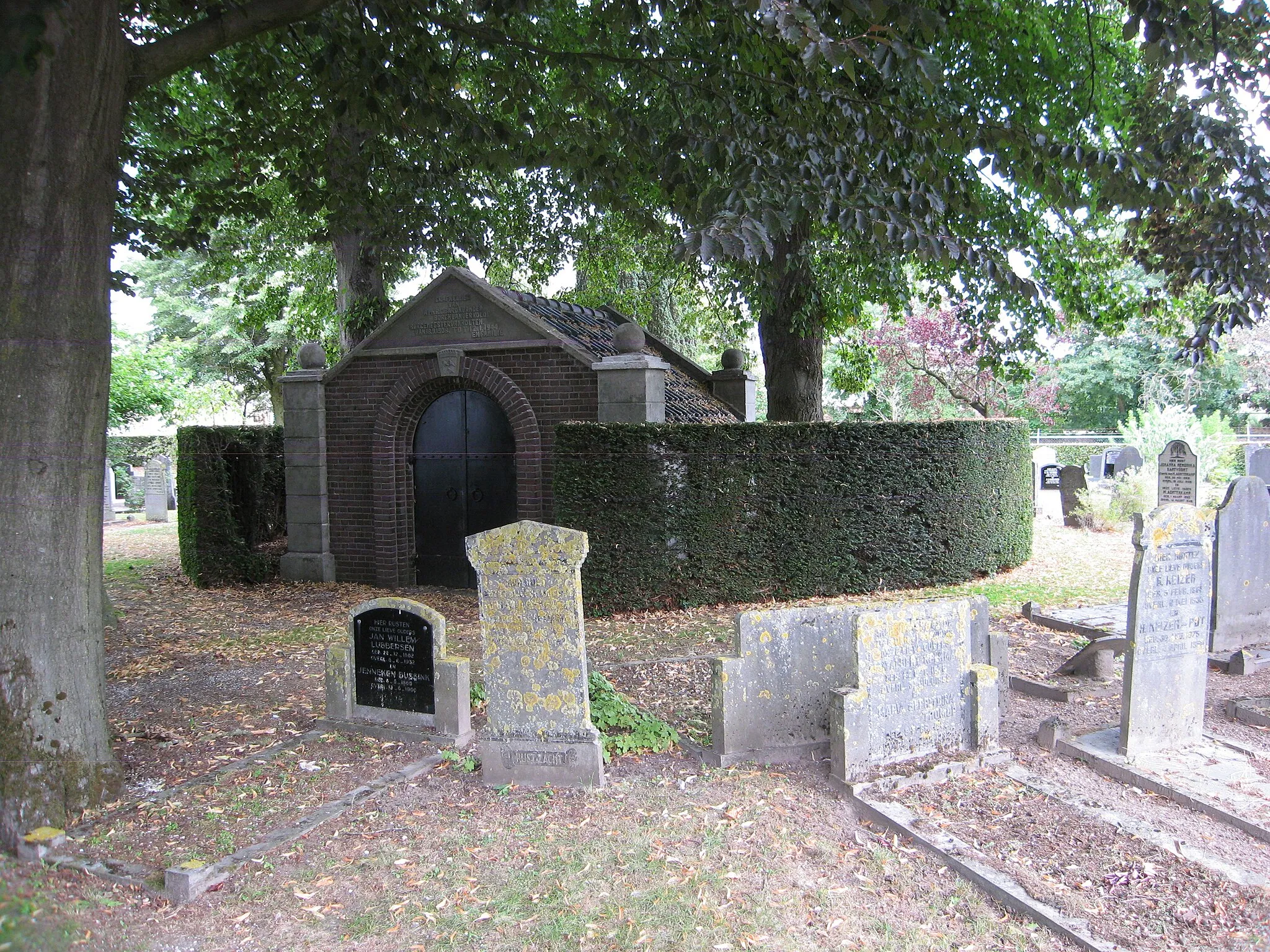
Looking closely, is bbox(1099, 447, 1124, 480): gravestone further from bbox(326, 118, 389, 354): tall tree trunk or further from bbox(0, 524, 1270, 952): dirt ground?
bbox(0, 524, 1270, 952): dirt ground

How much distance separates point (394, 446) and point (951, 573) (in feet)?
24.2

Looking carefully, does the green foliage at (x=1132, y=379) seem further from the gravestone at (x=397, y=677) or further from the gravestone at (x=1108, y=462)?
the gravestone at (x=397, y=677)

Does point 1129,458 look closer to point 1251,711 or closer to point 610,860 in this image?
point 1251,711

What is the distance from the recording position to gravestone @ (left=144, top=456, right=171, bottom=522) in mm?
24531

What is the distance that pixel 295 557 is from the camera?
12.6 meters

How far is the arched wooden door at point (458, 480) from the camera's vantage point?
11.8 m

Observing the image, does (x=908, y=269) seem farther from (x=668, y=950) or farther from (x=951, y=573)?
(x=668, y=950)

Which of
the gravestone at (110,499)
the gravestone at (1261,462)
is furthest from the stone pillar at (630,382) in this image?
the gravestone at (110,499)

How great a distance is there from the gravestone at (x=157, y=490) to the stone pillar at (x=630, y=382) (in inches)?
729

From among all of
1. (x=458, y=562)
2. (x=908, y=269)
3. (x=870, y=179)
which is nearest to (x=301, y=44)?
(x=870, y=179)

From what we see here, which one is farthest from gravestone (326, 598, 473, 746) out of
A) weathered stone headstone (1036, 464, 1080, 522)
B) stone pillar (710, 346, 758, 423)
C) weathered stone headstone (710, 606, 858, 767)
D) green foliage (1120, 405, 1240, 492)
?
weathered stone headstone (1036, 464, 1080, 522)

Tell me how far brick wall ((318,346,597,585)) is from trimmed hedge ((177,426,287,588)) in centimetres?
141

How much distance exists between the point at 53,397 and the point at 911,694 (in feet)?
16.2

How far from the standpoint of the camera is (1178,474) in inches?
568
